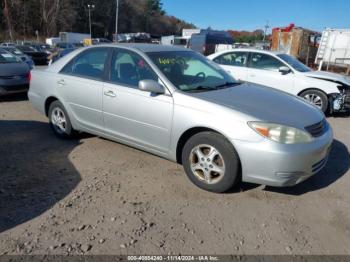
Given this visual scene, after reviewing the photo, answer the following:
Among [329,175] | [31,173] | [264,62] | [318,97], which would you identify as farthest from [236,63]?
[31,173]

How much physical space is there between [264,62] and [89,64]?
499 centimetres

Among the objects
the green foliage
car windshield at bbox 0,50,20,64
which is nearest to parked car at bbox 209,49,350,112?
car windshield at bbox 0,50,20,64

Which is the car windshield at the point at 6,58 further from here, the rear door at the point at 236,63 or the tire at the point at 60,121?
the rear door at the point at 236,63

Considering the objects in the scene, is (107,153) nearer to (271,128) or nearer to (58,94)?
(58,94)

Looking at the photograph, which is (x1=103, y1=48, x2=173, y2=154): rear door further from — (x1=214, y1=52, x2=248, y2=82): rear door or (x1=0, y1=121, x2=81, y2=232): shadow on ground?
(x1=214, y1=52, x2=248, y2=82): rear door

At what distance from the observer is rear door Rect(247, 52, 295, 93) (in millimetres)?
7816

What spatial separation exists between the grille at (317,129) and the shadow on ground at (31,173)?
265 cm

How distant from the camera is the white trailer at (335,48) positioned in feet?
54.2

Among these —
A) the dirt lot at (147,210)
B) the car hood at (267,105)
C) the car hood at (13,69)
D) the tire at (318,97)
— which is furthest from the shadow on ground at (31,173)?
the tire at (318,97)

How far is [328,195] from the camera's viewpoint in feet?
12.0

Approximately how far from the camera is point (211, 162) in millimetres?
3494

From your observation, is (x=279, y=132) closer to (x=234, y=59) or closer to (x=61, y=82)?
(x=61, y=82)

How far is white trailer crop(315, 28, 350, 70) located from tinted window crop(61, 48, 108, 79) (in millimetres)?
14659

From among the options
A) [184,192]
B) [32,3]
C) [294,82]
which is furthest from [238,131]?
[32,3]
